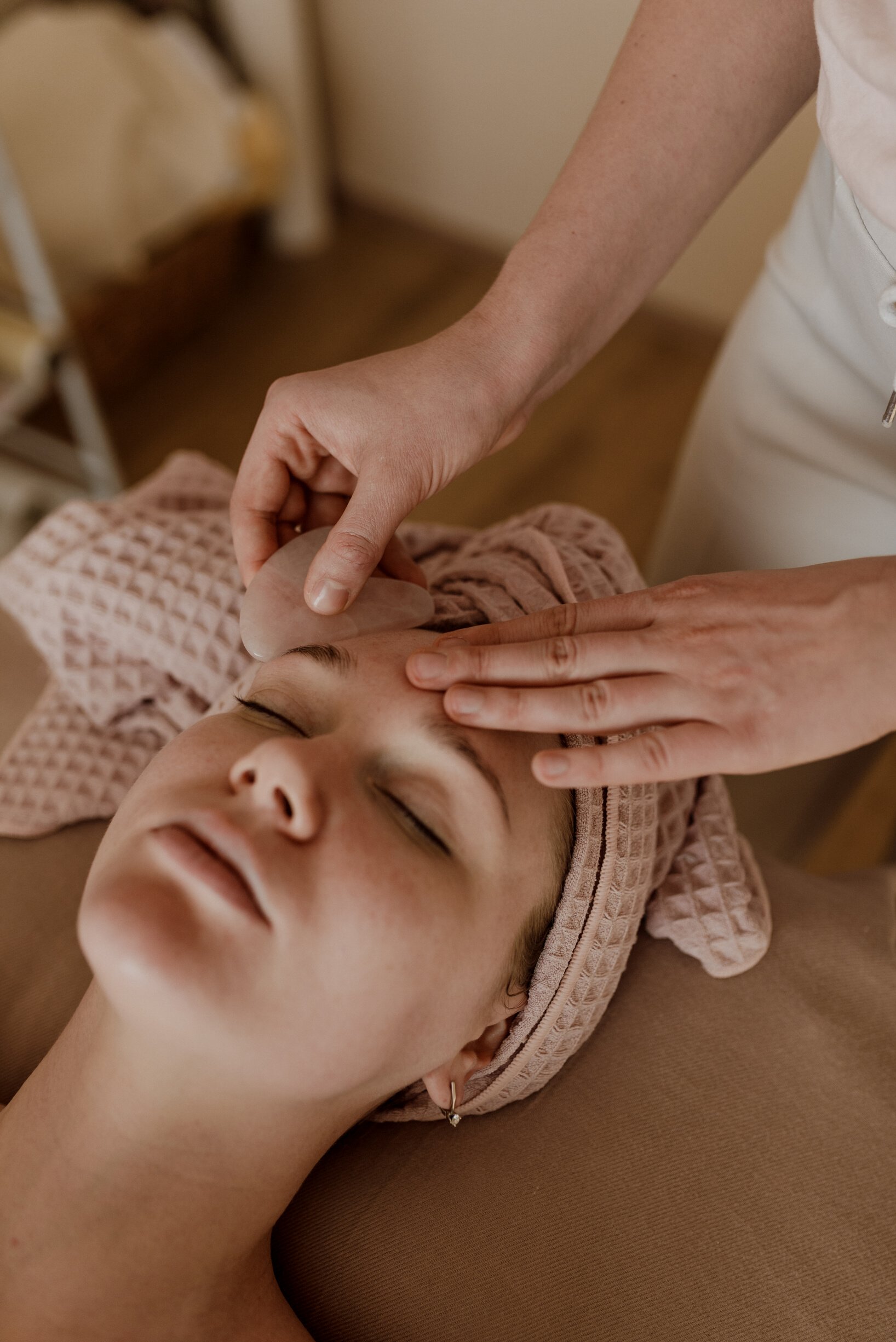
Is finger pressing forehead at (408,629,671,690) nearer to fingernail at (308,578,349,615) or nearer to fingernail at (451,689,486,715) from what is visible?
fingernail at (451,689,486,715)

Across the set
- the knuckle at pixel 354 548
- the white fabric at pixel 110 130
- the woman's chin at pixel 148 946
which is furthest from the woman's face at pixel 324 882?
the white fabric at pixel 110 130

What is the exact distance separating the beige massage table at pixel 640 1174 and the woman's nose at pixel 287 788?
452mm

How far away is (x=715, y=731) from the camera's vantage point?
81cm

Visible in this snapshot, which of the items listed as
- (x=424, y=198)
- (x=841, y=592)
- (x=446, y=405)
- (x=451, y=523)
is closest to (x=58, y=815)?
(x=446, y=405)

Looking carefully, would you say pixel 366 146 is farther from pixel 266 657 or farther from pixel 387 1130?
Answer: pixel 387 1130

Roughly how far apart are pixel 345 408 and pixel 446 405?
0.36ft

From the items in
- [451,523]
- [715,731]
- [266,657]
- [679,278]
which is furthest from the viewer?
[679,278]

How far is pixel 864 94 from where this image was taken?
2.86ft

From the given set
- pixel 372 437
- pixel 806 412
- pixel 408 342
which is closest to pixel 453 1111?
pixel 372 437

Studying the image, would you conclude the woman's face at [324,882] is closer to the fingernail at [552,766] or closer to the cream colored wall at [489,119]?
the fingernail at [552,766]

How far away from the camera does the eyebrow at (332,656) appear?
908mm

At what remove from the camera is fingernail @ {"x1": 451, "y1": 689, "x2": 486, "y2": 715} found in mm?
825

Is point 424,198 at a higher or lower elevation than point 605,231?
higher

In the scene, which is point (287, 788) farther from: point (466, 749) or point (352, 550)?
point (352, 550)
